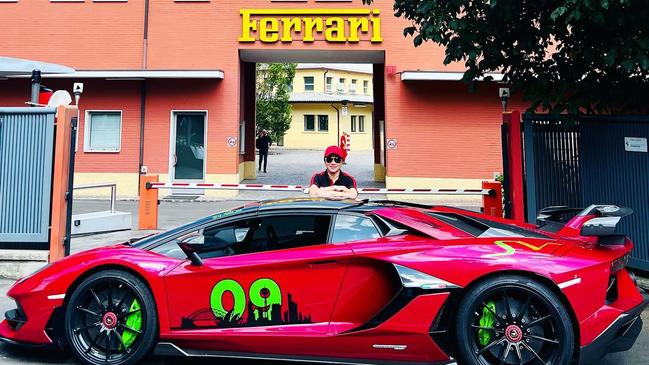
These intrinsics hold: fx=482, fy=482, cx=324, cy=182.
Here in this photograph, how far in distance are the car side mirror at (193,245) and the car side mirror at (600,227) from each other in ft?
9.35

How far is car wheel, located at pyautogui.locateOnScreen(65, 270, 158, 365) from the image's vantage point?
354 centimetres

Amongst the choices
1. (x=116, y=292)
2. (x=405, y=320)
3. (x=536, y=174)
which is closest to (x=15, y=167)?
(x=116, y=292)

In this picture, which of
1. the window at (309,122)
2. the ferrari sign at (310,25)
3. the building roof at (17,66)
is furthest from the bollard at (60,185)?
the window at (309,122)

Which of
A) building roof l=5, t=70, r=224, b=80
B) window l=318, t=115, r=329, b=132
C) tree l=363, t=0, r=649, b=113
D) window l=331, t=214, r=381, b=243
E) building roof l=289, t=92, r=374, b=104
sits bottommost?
window l=331, t=214, r=381, b=243

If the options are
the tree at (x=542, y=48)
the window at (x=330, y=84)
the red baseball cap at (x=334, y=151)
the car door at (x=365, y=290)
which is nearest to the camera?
the car door at (x=365, y=290)

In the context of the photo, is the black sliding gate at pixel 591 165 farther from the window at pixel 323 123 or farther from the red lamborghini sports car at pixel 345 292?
the window at pixel 323 123

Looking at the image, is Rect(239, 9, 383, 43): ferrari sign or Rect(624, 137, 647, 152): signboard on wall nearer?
Rect(624, 137, 647, 152): signboard on wall

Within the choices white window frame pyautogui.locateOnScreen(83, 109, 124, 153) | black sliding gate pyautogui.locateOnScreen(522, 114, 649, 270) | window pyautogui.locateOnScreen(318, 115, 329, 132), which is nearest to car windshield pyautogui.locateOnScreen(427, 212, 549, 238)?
black sliding gate pyautogui.locateOnScreen(522, 114, 649, 270)

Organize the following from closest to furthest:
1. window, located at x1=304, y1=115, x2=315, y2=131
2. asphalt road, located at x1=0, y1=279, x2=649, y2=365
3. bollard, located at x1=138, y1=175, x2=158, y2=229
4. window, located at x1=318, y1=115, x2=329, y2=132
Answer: asphalt road, located at x1=0, y1=279, x2=649, y2=365
bollard, located at x1=138, y1=175, x2=158, y2=229
window, located at x1=318, y1=115, x2=329, y2=132
window, located at x1=304, y1=115, x2=315, y2=131

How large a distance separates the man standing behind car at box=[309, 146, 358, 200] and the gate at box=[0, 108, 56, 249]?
370cm

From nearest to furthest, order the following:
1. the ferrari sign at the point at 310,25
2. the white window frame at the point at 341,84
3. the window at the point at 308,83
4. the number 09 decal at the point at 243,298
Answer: the number 09 decal at the point at 243,298 < the ferrari sign at the point at 310,25 < the window at the point at 308,83 < the white window frame at the point at 341,84

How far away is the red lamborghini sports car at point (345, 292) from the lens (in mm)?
3209

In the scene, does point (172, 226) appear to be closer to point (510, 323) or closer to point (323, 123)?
point (510, 323)

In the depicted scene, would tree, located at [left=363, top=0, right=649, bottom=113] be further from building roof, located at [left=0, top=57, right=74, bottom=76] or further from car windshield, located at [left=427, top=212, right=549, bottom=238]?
building roof, located at [left=0, top=57, right=74, bottom=76]
